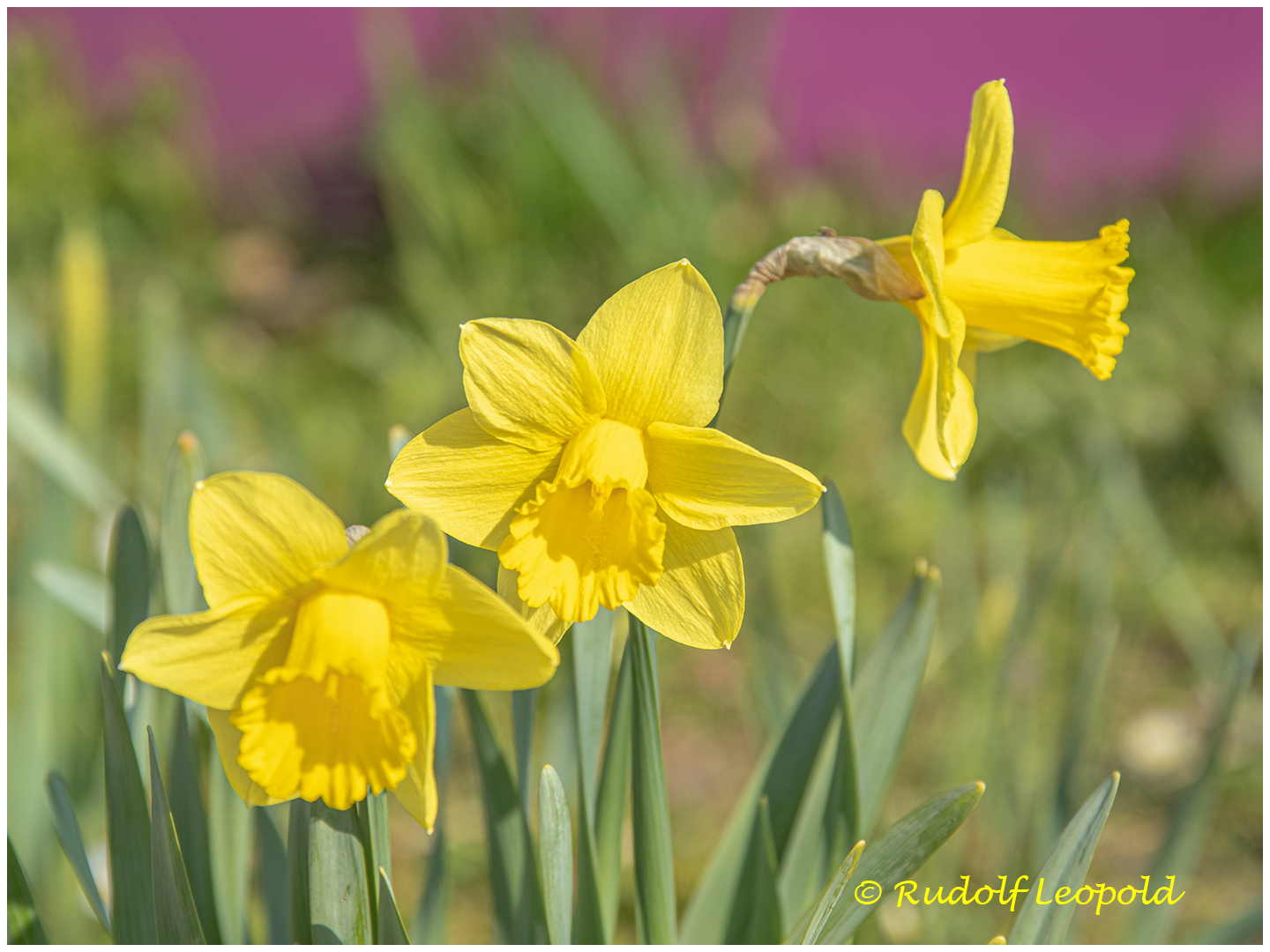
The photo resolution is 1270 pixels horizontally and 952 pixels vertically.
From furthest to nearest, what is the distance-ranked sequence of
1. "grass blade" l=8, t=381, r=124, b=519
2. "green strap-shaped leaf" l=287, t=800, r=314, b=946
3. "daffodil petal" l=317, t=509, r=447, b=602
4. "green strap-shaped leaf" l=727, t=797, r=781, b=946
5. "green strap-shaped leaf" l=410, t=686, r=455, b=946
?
"grass blade" l=8, t=381, r=124, b=519 → "green strap-shaped leaf" l=410, t=686, r=455, b=946 → "green strap-shaped leaf" l=727, t=797, r=781, b=946 → "green strap-shaped leaf" l=287, t=800, r=314, b=946 → "daffodil petal" l=317, t=509, r=447, b=602

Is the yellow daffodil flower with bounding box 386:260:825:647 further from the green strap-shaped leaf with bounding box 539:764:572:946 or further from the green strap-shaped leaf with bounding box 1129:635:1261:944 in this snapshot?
the green strap-shaped leaf with bounding box 1129:635:1261:944

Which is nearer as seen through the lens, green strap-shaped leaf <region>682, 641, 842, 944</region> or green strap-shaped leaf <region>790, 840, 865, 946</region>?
green strap-shaped leaf <region>790, 840, 865, 946</region>

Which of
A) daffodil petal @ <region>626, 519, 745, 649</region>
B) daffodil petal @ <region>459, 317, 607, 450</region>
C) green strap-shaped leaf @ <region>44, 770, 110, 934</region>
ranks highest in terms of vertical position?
daffodil petal @ <region>459, 317, 607, 450</region>

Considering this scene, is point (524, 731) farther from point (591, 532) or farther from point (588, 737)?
point (591, 532)

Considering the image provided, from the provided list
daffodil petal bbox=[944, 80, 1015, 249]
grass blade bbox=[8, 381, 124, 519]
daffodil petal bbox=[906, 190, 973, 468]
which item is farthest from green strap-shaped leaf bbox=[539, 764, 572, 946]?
grass blade bbox=[8, 381, 124, 519]

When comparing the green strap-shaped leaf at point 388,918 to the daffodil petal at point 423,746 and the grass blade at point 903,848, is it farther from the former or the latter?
the grass blade at point 903,848

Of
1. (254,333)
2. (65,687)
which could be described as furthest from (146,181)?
(65,687)

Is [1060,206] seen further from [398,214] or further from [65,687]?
[65,687]

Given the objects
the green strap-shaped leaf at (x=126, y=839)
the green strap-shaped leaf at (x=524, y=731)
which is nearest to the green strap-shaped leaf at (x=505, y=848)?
the green strap-shaped leaf at (x=524, y=731)
